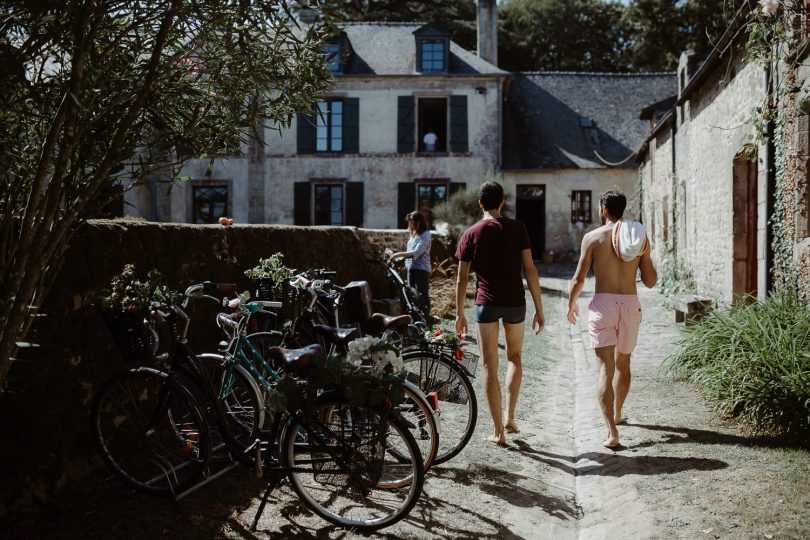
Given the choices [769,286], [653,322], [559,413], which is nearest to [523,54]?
[653,322]

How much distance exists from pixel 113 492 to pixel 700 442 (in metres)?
3.79

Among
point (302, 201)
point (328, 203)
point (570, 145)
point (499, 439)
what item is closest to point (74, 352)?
point (499, 439)

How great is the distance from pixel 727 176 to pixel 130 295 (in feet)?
28.8

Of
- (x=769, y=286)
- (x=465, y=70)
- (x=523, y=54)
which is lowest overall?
(x=769, y=286)

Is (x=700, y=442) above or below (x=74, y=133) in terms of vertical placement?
below

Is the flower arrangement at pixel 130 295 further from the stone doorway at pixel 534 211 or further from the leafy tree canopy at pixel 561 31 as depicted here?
the leafy tree canopy at pixel 561 31

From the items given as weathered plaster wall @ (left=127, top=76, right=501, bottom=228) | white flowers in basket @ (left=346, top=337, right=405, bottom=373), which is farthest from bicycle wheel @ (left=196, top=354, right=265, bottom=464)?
weathered plaster wall @ (left=127, top=76, right=501, bottom=228)

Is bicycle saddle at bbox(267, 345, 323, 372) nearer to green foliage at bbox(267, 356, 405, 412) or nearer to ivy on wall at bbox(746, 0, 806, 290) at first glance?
green foliage at bbox(267, 356, 405, 412)

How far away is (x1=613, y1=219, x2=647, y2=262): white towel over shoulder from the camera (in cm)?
537

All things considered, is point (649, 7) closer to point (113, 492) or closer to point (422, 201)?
point (422, 201)

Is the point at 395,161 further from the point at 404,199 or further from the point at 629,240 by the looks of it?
the point at 629,240

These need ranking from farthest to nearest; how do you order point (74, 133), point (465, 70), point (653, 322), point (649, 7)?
point (649, 7), point (465, 70), point (653, 322), point (74, 133)

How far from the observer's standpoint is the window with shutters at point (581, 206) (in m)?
27.0

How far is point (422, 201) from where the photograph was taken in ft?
86.5
